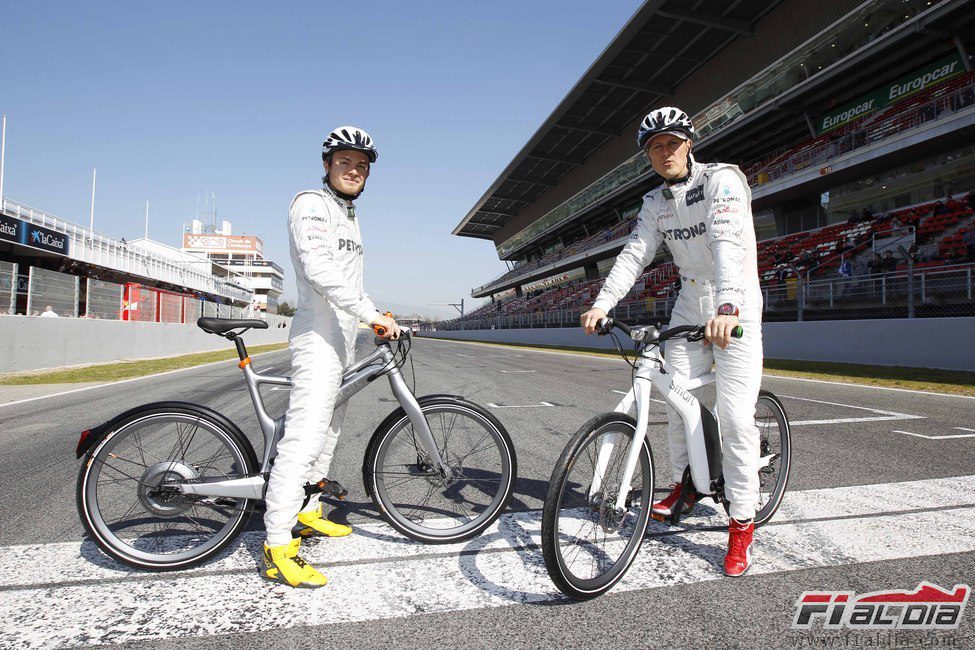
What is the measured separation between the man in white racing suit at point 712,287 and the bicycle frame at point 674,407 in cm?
10


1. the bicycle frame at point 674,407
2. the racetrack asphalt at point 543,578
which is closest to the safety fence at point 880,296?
the racetrack asphalt at point 543,578

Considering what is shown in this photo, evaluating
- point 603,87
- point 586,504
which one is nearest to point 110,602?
point 586,504

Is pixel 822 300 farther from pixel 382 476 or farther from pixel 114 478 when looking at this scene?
pixel 114 478

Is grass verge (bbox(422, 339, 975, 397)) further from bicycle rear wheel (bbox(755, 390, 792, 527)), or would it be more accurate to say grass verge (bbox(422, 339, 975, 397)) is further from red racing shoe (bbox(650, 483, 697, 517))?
red racing shoe (bbox(650, 483, 697, 517))

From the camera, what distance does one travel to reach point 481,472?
2.82 metres

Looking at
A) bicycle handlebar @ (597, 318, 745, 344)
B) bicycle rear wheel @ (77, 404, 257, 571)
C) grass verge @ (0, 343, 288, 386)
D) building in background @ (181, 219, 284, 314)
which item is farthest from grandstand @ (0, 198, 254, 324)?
building in background @ (181, 219, 284, 314)

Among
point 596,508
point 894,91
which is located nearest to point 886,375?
point 596,508

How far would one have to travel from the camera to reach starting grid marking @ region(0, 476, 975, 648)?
1968 mm

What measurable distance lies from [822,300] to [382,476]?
1543cm

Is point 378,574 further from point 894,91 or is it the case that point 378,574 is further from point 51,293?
point 894,91

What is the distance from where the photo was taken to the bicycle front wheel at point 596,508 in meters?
2.03

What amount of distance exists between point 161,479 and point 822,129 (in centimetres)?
2791

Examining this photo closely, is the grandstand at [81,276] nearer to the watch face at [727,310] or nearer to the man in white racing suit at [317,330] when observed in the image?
the man in white racing suit at [317,330]

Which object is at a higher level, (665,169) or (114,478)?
(665,169)
